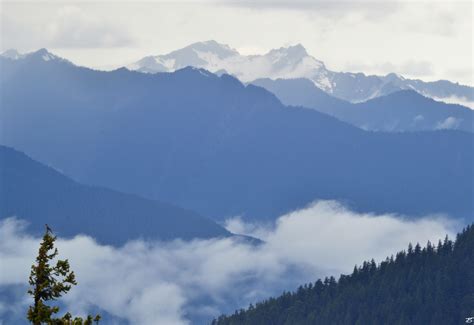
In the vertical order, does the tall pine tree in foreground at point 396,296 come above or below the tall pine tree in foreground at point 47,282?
above

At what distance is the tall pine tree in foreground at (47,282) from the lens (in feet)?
137

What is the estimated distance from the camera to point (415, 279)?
560 feet

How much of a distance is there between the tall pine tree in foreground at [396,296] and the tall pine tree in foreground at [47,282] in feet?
375

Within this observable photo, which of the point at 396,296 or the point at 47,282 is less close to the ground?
the point at 396,296

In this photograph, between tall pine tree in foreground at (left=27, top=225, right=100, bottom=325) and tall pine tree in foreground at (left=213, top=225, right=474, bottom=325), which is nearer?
tall pine tree in foreground at (left=27, top=225, right=100, bottom=325)

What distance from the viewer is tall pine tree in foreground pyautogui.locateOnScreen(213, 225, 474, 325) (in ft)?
520

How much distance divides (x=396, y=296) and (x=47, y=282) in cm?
12921

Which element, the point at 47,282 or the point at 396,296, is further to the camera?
the point at 396,296

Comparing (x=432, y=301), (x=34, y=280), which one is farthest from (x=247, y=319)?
(x=34, y=280)

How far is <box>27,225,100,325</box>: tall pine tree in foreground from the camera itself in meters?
41.8

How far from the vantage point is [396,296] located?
6599 inches

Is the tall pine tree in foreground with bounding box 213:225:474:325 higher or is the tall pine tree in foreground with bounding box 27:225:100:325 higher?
the tall pine tree in foreground with bounding box 213:225:474:325

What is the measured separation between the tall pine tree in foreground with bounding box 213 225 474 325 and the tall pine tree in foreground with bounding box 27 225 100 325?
375 ft

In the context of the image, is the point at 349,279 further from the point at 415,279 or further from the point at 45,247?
the point at 45,247
